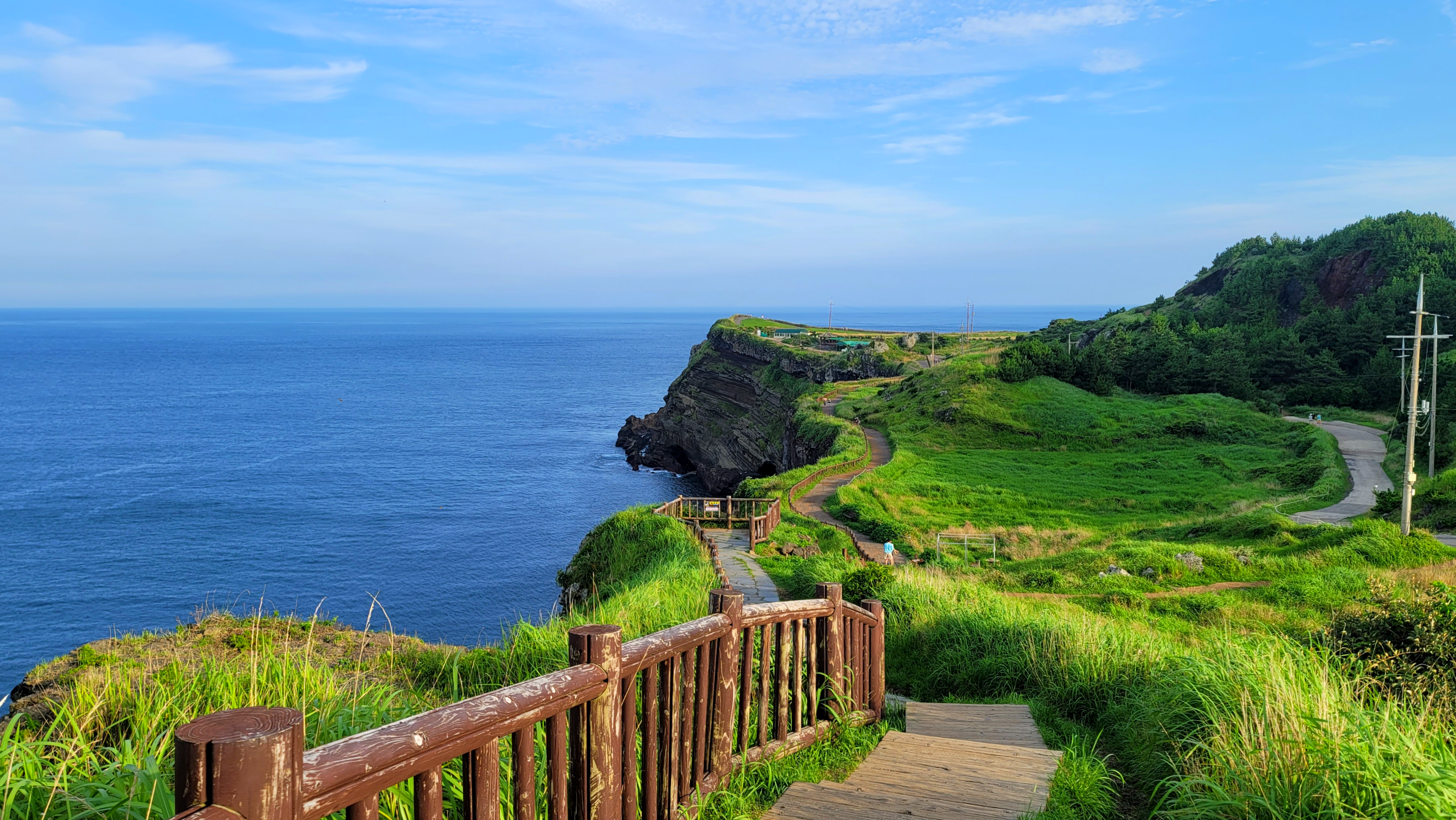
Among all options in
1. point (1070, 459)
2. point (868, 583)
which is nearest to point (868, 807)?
point (868, 583)

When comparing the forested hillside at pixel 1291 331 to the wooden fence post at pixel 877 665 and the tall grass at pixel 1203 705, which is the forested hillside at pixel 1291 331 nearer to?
the tall grass at pixel 1203 705

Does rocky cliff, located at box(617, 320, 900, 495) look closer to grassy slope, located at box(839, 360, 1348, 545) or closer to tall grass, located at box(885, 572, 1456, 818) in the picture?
grassy slope, located at box(839, 360, 1348, 545)

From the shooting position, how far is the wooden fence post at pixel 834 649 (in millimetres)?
6766

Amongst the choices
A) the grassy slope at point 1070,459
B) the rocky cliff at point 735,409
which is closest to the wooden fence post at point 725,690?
the grassy slope at point 1070,459

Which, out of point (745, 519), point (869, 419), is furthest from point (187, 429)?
point (745, 519)

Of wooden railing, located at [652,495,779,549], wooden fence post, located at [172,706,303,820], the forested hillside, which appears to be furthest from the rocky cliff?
wooden fence post, located at [172,706,303,820]

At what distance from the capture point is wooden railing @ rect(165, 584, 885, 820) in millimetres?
2240

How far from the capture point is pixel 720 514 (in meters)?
Result: 31.2

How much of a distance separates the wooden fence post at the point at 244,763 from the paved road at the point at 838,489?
24.1 m

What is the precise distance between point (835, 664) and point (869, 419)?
56.2m

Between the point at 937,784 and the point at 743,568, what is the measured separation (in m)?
16.9

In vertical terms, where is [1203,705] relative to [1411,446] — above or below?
above

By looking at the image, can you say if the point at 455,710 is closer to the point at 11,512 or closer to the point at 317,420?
the point at 11,512

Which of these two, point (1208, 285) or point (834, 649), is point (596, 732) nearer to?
point (834, 649)
